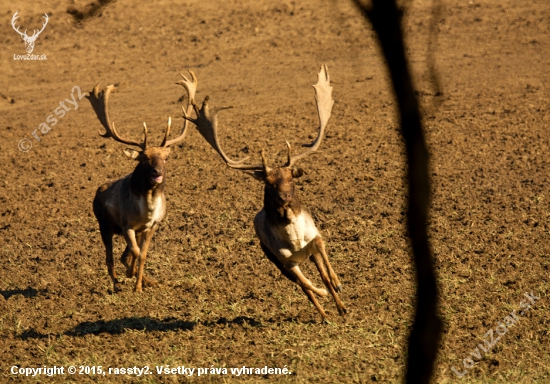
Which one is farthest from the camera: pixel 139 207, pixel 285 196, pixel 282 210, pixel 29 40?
pixel 29 40

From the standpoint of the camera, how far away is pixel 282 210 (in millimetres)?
9078

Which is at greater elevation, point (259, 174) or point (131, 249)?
point (259, 174)

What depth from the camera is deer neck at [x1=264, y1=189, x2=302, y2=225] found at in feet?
29.8

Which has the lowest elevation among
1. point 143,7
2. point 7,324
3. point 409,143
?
point 7,324

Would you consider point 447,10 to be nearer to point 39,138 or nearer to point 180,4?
point 180,4

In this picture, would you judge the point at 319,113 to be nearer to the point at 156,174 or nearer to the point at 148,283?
the point at 156,174

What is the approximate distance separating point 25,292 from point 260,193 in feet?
14.0

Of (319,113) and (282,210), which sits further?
(319,113)

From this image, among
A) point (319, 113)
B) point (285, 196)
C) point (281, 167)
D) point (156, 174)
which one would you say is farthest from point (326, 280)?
point (156, 174)

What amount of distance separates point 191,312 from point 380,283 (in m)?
2.08

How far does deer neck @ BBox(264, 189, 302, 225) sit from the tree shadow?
3.45m

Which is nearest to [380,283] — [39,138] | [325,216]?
[325,216]

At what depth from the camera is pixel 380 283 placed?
A: 10594 millimetres

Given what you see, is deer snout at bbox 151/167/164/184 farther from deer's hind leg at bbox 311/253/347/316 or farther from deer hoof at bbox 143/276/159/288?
deer's hind leg at bbox 311/253/347/316
